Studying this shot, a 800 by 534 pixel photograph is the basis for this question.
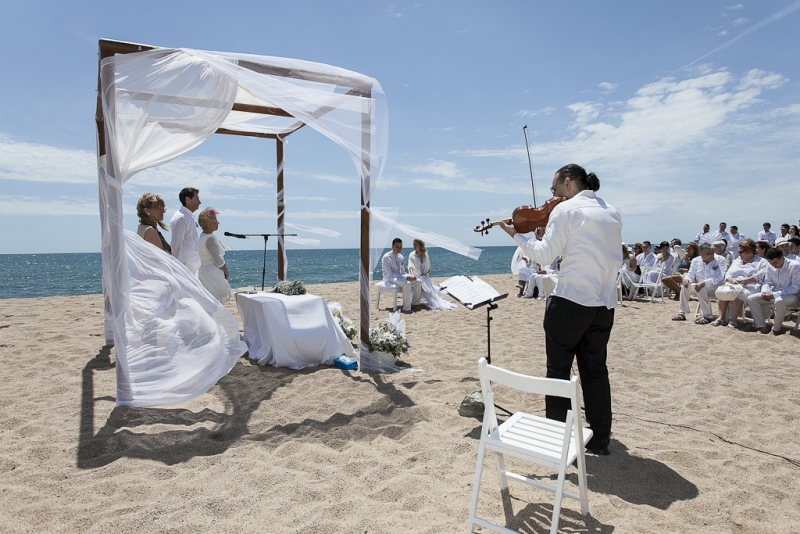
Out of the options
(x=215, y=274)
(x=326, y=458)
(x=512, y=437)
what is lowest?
(x=326, y=458)

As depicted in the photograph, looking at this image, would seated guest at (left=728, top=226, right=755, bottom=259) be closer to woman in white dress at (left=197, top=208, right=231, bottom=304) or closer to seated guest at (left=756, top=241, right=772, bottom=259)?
seated guest at (left=756, top=241, right=772, bottom=259)

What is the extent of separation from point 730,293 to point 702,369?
280cm

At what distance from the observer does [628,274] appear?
34.0ft

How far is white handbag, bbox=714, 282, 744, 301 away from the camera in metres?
7.03

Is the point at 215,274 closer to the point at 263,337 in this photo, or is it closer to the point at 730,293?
the point at 263,337

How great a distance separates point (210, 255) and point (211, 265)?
0.12 m

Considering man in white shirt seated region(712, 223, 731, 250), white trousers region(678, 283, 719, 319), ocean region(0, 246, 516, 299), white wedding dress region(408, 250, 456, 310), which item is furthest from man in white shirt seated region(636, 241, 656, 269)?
ocean region(0, 246, 516, 299)

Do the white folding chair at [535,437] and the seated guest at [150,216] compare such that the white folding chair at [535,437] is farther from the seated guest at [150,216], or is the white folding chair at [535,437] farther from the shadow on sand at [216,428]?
the seated guest at [150,216]

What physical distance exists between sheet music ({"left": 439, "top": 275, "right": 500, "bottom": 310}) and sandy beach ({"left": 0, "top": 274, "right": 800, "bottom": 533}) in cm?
84

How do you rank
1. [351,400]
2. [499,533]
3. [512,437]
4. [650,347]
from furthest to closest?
[650,347]
[351,400]
[512,437]
[499,533]

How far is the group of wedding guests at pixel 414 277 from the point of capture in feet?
29.7

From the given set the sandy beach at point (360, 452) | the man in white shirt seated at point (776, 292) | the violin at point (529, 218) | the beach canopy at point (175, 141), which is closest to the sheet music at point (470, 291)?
the beach canopy at point (175, 141)

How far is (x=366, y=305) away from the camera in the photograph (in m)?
4.80

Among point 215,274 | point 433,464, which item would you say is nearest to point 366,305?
point 215,274
